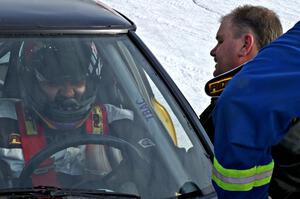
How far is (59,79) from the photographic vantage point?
264cm

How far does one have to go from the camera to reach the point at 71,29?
2.69 meters

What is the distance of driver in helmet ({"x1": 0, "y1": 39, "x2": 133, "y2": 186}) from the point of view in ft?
8.07

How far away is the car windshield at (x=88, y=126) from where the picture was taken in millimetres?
2438

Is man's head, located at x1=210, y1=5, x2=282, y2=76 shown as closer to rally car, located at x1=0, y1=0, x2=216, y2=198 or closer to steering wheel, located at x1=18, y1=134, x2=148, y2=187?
rally car, located at x1=0, y1=0, x2=216, y2=198

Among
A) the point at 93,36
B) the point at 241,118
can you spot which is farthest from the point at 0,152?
the point at 241,118

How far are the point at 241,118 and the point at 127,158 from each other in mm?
1004

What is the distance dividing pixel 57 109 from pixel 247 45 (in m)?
1.12

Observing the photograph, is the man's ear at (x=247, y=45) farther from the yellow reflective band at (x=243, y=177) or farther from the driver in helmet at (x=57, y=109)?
the yellow reflective band at (x=243, y=177)

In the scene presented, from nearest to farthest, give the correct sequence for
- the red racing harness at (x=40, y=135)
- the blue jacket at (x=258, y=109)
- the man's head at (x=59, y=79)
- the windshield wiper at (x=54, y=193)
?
the blue jacket at (x=258, y=109) → the windshield wiper at (x=54, y=193) → the red racing harness at (x=40, y=135) → the man's head at (x=59, y=79)

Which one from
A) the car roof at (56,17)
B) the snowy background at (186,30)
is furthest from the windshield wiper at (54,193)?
the snowy background at (186,30)

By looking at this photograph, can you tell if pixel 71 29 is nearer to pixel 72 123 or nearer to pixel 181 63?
pixel 72 123

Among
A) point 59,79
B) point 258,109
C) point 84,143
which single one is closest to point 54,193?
point 84,143

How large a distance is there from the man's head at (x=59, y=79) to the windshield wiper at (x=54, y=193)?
319mm

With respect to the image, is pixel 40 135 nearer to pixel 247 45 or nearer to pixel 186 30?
pixel 247 45
